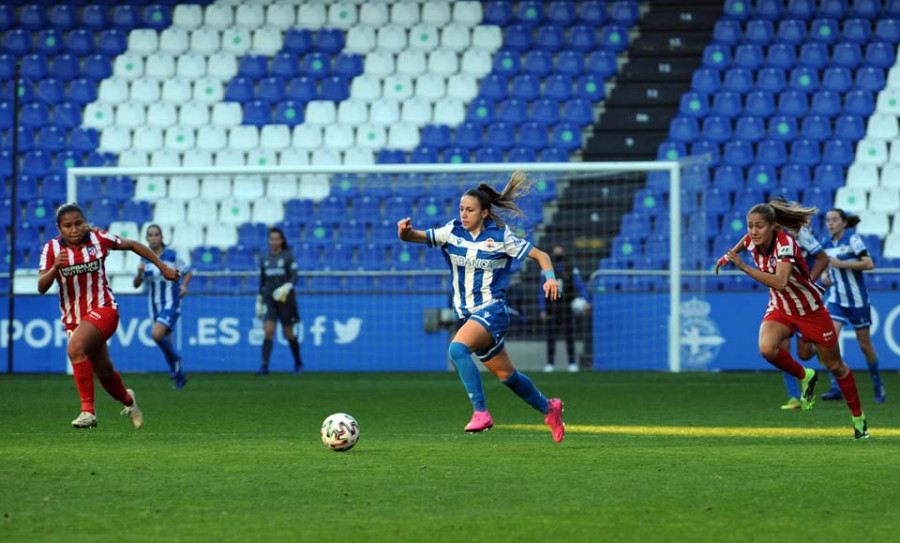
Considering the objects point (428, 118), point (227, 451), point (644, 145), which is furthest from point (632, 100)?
point (227, 451)

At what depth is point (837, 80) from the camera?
81.5ft

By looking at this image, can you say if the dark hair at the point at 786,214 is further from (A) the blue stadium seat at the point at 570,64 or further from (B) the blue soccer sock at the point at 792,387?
(A) the blue stadium seat at the point at 570,64

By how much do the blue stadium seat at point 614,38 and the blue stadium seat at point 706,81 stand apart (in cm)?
162

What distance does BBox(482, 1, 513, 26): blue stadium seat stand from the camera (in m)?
26.4

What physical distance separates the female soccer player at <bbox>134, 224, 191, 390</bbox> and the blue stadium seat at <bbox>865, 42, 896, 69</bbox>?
13598 millimetres

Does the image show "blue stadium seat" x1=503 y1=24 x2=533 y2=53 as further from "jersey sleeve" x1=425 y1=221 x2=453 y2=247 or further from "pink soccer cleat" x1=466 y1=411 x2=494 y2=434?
"pink soccer cleat" x1=466 y1=411 x2=494 y2=434

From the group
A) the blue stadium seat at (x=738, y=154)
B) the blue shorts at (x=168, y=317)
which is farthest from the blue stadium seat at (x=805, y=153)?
the blue shorts at (x=168, y=317)

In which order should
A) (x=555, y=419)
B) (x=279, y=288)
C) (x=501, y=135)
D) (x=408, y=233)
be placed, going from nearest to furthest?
(x=555, y=419) < (x=408, y=233) < (x=279, y=288) < (x=501, y=135)

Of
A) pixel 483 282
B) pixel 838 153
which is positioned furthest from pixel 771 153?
pixel 483 282

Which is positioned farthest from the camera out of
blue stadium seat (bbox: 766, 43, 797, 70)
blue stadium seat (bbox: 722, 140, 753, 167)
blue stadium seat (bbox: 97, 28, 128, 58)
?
blue stadium seat (bbox: 97, 28, 128, 58)


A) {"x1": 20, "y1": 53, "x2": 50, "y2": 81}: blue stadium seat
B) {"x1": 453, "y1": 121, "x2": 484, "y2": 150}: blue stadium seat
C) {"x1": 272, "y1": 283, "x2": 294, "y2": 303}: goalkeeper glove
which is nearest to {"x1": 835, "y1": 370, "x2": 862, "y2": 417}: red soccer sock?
{"x1": 272, "y1": 283, "x2": 294, "y2": 303}: goalkeeper glove

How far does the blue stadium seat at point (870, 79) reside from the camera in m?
24.7

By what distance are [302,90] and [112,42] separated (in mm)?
4108

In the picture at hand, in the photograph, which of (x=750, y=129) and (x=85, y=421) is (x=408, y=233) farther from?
(x=750, y=129)
